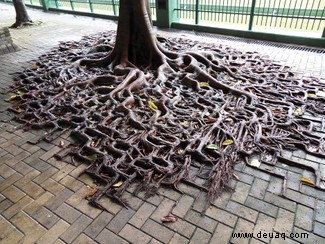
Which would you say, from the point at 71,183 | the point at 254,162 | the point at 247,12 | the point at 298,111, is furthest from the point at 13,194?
the point at 247,12

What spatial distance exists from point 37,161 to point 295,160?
3283 millimetres

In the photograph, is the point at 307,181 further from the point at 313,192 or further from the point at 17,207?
the point at 17,207

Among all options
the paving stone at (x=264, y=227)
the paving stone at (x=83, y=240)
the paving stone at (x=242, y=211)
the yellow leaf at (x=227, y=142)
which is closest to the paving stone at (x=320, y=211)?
the paving stone at (x=264, y=227)

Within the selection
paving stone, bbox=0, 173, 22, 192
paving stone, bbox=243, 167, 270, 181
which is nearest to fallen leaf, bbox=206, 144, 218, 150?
paving stone, bbox=243, 167, 270, 181

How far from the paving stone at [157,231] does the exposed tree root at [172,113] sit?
15.3 inches

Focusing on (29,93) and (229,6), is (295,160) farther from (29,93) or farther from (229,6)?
(229,6)

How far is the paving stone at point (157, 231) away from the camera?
2.32 m

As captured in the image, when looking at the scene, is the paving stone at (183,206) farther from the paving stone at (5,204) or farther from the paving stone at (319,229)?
the paving stone at (5,204)

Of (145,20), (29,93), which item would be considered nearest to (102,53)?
(145,20)

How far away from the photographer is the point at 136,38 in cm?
579

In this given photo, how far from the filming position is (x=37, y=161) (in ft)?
10.8

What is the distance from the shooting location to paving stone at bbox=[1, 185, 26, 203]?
2775 mm

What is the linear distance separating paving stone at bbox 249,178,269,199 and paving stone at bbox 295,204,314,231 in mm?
361

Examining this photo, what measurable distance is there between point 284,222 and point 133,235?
4.70 feet
